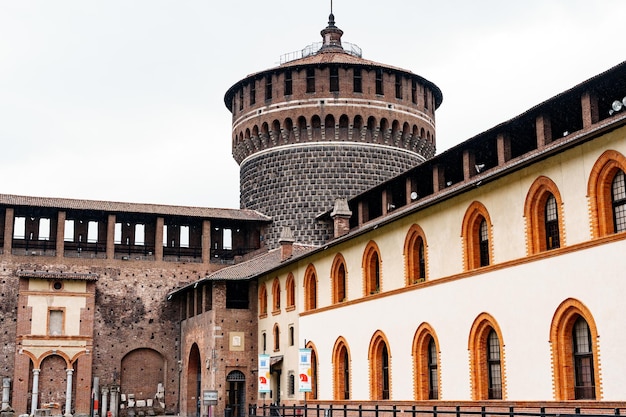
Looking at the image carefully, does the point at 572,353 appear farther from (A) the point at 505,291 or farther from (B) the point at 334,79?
(B) the point at 334,79

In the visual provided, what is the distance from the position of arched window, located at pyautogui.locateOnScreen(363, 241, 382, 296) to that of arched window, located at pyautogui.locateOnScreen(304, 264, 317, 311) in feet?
18.4

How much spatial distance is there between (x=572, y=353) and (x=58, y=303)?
33.9 m

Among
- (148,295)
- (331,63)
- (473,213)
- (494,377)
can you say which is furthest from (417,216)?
(148,295)

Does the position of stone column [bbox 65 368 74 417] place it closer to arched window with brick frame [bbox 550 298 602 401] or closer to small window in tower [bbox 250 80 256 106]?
small window in tower [bbox 250 80 256 106]

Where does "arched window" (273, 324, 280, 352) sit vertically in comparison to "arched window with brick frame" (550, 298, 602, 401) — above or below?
above

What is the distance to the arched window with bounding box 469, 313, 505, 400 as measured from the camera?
26.6 metres

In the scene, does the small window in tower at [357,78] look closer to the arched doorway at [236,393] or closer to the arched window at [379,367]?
the arched doorway at [236,393]

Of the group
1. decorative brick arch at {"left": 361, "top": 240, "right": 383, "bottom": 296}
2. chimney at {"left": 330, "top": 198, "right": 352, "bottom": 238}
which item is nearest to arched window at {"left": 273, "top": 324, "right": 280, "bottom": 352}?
chimney at {"left": 330, "top": 198, "right": 352, "bottom": 238}

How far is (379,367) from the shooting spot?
33750 millimetres

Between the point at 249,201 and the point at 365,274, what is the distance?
821 inches

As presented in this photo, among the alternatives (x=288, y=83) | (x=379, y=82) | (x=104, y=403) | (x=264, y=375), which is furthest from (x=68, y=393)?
(x=379, y=82)

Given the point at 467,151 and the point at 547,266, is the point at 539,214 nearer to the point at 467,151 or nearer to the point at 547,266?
the point at 547,266

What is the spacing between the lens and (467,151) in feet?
112

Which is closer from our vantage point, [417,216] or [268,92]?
[417,216]
